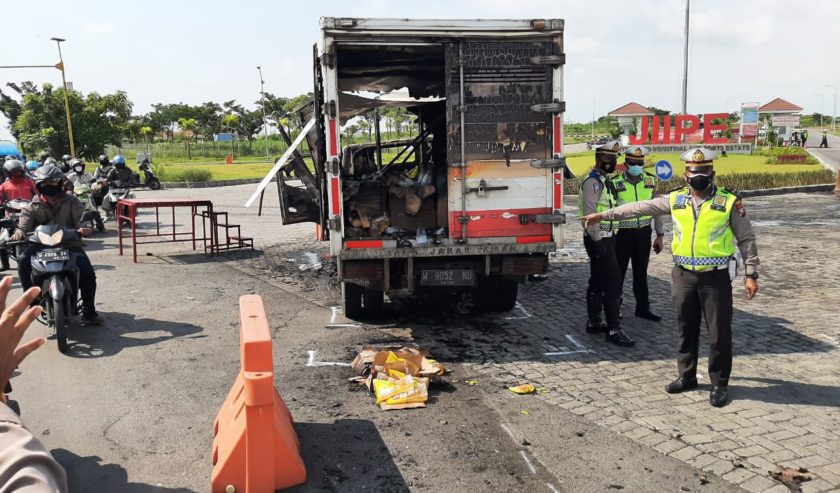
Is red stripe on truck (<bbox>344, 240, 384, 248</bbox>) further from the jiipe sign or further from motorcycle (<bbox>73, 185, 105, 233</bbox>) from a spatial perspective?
the jiipe sign

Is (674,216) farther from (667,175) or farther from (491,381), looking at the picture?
(667,175)

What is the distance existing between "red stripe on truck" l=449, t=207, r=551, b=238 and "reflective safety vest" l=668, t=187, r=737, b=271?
1.83m

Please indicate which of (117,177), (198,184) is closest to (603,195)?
(117,177)

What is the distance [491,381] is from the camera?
216 inches

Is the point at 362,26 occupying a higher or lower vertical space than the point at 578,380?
higher

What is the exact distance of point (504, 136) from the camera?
6.66 m

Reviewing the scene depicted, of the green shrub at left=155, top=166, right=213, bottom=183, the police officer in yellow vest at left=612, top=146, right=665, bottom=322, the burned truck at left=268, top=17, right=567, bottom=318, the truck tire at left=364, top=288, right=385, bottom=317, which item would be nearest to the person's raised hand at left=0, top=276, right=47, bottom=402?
the burned truck at left=268, top=17, right=567, bottom=318

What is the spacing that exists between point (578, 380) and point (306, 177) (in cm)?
439

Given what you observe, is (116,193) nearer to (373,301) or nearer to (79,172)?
(79,172)

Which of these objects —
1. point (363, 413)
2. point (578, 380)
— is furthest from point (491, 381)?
point (363, 413)

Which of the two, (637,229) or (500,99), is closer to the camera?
(500,99)

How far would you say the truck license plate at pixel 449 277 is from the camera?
668cm

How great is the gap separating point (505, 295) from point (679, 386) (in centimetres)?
272

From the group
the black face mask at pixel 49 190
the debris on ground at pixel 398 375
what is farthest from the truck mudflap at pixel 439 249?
the black face mask at pixel 49 190
